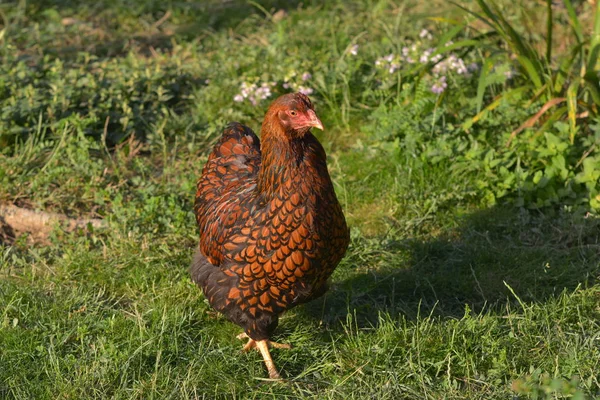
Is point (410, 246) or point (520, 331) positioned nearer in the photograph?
point (520, 331)

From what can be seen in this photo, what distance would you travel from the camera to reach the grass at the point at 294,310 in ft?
11.2

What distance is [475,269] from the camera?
430cm

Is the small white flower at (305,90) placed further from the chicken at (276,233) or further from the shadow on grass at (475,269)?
the chicken at (276,233)

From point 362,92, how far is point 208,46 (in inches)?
67.4

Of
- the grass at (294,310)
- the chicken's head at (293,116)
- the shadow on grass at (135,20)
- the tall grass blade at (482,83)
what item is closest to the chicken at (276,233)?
the chicken's head at (293,116)

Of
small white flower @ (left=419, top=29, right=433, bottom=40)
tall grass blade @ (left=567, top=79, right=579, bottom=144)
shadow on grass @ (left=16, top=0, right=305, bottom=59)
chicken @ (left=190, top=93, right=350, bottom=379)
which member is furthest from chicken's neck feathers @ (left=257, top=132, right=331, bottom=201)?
shadow on grass @ (left=16, top=0, right=305, bottom=59)

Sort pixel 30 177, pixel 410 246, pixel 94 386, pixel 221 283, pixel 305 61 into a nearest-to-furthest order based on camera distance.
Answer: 1. pixel 94 386
2. pixel 221 283
3. pixel 410 246
4. pixel 30 177
5. pixel 305 61

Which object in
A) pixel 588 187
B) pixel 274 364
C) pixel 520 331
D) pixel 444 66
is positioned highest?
pixel 444 66

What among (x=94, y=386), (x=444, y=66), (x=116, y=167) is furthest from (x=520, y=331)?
(x=116, y=167)

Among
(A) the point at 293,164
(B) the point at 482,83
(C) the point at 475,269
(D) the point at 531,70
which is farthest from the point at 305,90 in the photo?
(A) the point at 293,164

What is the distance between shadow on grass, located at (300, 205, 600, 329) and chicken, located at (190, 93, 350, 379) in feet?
1.63

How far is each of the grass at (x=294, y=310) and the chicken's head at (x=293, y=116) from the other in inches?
41.3

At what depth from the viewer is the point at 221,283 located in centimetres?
354

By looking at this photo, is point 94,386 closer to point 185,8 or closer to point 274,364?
point 274,364
